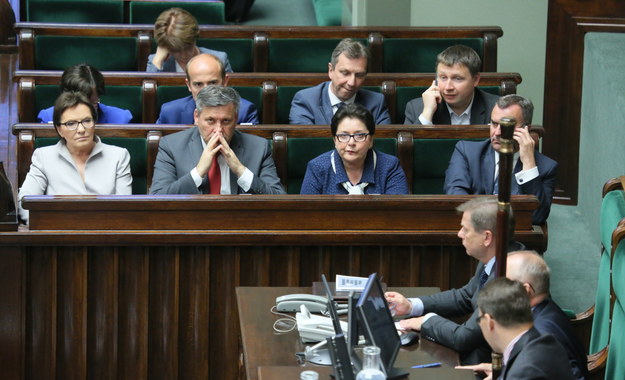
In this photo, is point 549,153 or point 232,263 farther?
→ point 549,153

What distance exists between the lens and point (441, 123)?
193 inches

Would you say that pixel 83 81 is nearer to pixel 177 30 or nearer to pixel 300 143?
pixel 177 30

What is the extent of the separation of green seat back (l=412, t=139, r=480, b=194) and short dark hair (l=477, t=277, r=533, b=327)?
6.24 ft

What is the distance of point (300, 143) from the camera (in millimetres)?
4488

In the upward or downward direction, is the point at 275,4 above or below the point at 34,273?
above

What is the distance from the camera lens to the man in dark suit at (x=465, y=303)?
305 cm

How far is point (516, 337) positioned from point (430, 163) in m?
1.93

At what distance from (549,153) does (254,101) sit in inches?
69.8

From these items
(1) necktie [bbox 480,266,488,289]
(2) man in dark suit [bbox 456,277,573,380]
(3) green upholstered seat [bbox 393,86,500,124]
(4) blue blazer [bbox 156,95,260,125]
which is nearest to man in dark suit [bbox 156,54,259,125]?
(4) blue blazer [bbox 156,95,260,125]

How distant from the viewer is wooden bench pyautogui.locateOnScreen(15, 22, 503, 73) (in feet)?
18.6

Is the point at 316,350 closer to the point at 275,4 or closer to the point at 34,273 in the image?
the point at 34,273

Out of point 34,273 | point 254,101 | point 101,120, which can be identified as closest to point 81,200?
point 34,273

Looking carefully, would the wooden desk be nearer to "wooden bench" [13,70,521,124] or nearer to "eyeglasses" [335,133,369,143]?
"eyeglasses" [335,133,369,143]

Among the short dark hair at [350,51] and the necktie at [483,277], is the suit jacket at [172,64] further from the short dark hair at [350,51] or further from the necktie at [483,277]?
the necktie at [483,277]
